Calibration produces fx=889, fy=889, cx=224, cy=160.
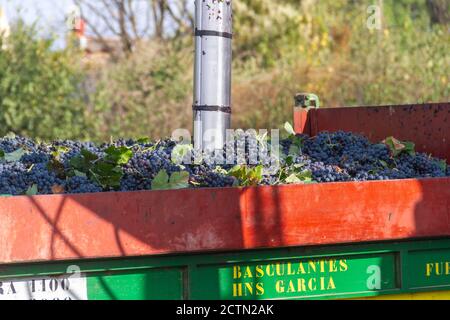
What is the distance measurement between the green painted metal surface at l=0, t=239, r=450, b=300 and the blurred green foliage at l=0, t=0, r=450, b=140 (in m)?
7.35

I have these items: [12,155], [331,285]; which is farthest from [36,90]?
[331,285]

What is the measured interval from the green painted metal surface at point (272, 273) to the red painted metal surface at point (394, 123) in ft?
3.19

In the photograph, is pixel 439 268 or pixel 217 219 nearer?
pixel 217 219

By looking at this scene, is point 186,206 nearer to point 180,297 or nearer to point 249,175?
point 180,297

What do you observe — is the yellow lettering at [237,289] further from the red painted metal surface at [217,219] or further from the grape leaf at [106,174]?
the grape leaf at [106,174]

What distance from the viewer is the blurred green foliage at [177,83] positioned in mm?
9930

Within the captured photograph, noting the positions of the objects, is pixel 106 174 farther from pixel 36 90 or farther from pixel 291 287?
pixel 36 90

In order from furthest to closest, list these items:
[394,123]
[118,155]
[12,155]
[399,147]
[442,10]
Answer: [442,10] → [394,123] → [399,147] → [12,155] → [118,155]

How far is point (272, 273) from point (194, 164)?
2.13 ft

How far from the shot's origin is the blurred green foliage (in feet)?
32.6

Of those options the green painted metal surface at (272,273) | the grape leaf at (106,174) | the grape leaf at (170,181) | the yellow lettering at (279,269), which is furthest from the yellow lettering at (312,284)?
the grape leaf at (106,174)

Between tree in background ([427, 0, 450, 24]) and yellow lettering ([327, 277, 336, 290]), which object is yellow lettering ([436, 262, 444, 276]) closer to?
yellow lettering ([327, 277, 336, 290])

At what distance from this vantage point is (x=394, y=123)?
403 centimetres
